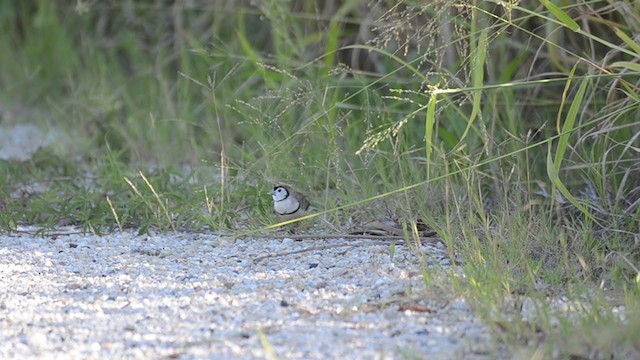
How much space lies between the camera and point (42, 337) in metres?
2.66

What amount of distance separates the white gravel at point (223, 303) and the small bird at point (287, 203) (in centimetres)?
9

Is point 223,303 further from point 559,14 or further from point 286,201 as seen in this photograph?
point 559,14

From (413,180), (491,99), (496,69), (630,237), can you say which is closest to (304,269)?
(413,180)

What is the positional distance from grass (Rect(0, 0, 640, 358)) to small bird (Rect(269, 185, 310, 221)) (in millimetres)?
96

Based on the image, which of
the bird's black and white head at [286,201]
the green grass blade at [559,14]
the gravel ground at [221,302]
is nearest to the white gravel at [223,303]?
the gravel ground at [221,302]

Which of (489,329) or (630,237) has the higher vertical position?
(489,329)

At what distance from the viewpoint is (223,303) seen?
2920 millimetres

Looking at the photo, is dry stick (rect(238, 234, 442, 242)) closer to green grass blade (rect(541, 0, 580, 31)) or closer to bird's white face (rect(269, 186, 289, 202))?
bird's white face (rect(269, 186, 289, 202))

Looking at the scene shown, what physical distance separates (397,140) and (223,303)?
97 cm

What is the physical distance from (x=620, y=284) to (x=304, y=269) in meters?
0.91

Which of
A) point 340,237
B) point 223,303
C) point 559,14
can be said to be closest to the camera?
point 223,303

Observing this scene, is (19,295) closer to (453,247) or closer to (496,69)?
(453,247)

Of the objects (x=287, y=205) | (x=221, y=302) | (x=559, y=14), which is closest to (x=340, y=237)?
(x=287, y=205)

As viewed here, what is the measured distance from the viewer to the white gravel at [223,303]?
2.56 metres
